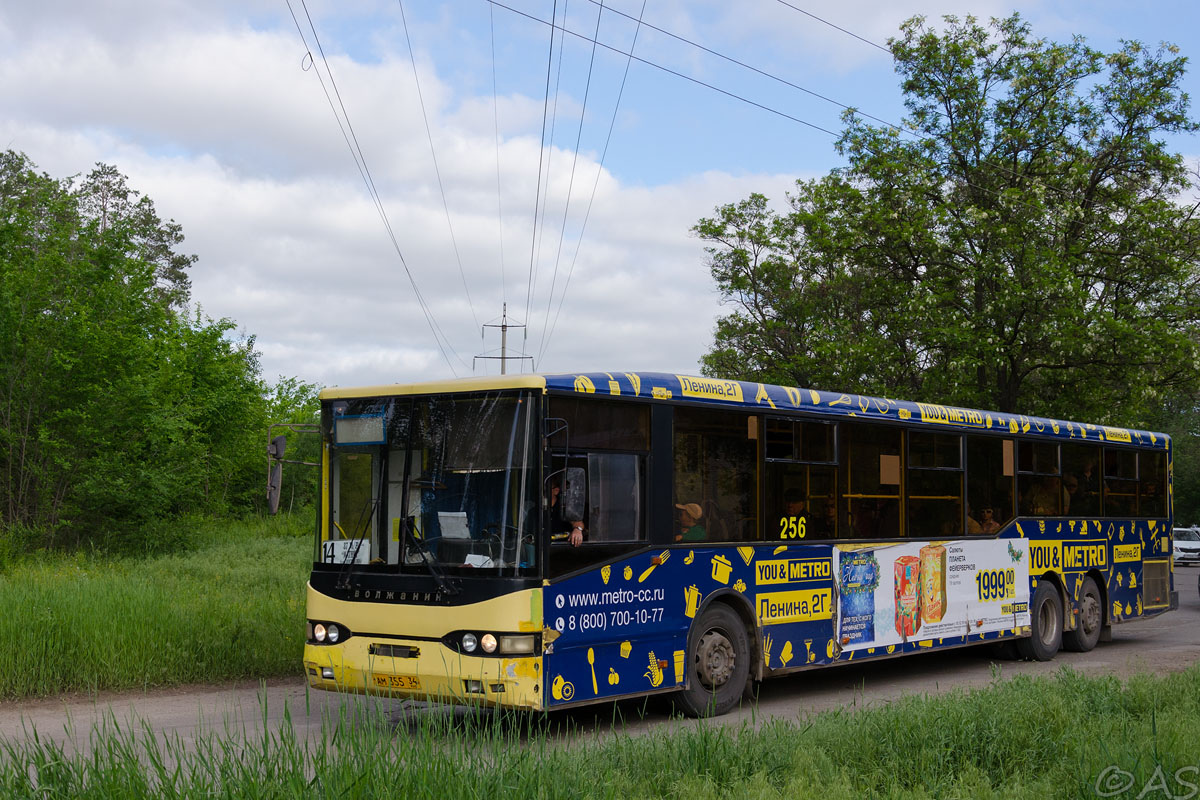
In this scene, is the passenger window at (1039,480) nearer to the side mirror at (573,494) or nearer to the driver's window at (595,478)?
the driver's window at (595,478)

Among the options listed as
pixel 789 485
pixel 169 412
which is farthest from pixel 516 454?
pixel 169 412

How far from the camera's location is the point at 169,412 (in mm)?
25578

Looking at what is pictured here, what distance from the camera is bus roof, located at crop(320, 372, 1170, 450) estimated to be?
30.5ft

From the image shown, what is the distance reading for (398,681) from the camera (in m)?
9.09

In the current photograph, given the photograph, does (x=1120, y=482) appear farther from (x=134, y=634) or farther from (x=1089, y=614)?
(x=134, y=634)

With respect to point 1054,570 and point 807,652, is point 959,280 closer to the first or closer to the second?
point 1054,570

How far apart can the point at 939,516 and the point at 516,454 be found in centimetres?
639

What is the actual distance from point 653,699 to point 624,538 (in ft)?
6.23

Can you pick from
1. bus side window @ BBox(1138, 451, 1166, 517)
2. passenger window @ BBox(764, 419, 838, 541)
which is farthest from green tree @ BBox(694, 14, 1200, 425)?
passenger window @ BBox(764, 419, 838, 541)

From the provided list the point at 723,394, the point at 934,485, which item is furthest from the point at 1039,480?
the point at 723,394

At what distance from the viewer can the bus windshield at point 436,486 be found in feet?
29.2

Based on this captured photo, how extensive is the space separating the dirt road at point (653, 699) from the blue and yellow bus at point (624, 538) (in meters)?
0.44

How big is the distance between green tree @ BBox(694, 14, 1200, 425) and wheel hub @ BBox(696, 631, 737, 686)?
1805cm

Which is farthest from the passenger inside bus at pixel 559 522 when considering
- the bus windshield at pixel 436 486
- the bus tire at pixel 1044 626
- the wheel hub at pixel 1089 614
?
the wheel hub at pixel 1089 614
